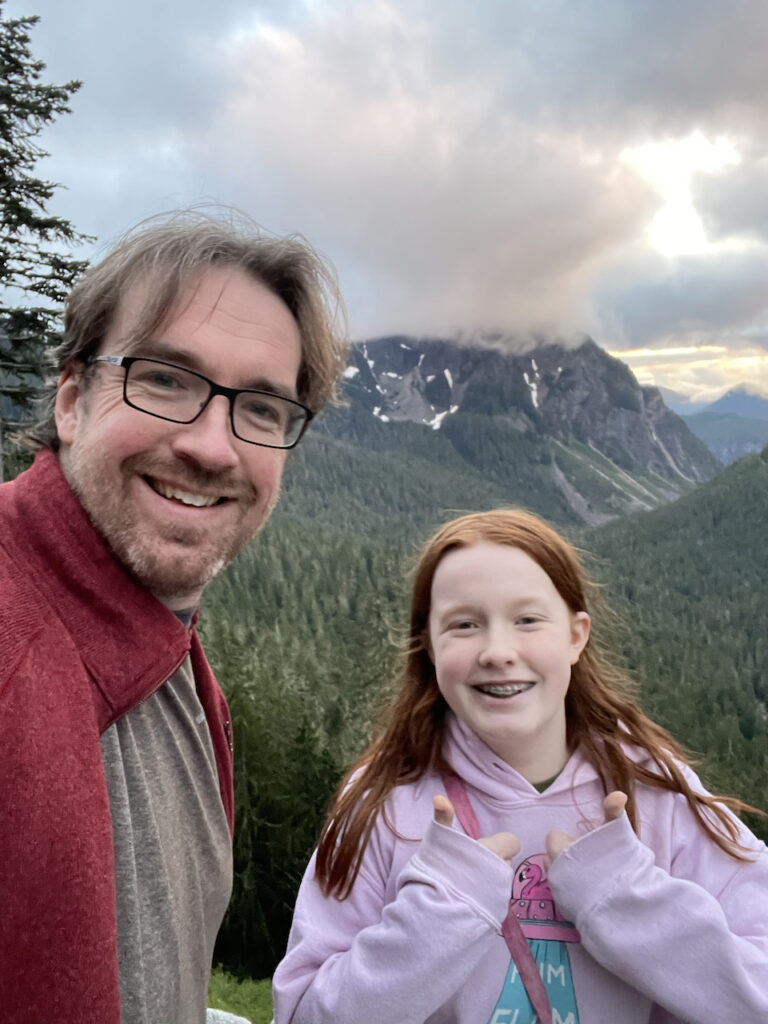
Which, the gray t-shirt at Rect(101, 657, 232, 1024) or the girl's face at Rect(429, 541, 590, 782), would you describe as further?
the girl's face at Rect(429, 541, 590, 782)

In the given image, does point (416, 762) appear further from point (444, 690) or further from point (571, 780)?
point (571, 780)

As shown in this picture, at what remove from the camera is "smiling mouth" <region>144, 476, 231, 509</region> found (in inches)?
110

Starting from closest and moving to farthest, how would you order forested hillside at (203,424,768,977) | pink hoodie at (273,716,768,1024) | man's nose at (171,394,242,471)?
1. pink hoodie at (273,716,768,1024)
2. man's nose at (171,394,242,471)
3. forested hillside at (203,424,768,977)

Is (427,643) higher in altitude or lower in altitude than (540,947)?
higher

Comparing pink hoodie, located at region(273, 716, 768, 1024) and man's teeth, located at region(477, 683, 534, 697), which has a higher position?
man's teeth, located at region(477, 683, 534, 697)

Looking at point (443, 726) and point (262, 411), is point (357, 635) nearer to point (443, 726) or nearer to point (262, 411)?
point (443, 726)

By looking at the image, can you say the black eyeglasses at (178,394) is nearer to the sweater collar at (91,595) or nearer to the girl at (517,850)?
the sweater collar at (91,595)

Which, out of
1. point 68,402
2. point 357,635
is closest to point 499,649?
point 68,402

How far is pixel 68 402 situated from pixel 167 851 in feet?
6.11

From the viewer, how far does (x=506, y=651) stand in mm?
2674

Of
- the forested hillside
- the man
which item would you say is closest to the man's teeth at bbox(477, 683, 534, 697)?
the forested hillside

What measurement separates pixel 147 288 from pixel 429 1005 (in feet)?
9.23

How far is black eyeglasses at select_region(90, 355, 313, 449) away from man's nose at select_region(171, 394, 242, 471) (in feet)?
0.08

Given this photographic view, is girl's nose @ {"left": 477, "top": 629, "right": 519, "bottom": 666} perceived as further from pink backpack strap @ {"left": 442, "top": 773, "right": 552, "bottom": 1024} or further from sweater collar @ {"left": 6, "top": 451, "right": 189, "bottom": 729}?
sweater collar @ {"left": 6, "top": 451, "right": 189, "bottom": 729}
